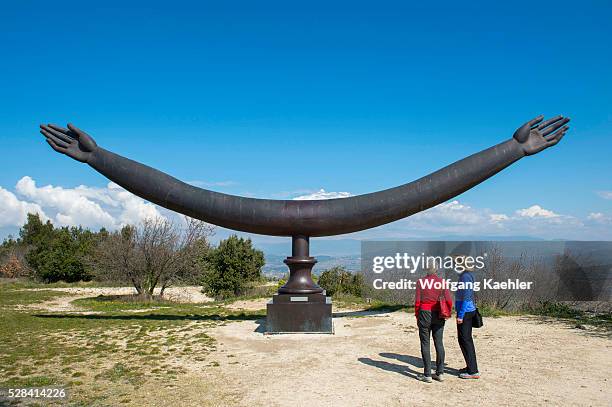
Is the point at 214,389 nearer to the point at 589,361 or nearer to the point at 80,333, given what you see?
the point at 80,333

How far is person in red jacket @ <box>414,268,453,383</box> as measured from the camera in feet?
20.1

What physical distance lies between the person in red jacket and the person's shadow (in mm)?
343

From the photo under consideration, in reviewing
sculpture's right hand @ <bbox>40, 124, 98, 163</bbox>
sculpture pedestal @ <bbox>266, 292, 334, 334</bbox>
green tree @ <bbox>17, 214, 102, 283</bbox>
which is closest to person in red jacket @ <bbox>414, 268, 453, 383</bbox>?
sculpture pedestal @ <bbox>266, 292, 334, 334</bbox>

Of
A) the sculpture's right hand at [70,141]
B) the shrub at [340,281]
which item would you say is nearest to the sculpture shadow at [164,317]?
the sculpture's right hand at [70,141]

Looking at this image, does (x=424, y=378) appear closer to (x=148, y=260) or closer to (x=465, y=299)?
(x=465, y=299)

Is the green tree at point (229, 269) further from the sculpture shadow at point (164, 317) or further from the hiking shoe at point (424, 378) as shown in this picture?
the hiking shoe at point (424, 378)

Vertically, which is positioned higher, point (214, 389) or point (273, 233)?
point (273, 233)

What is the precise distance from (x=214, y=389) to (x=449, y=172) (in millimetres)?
6699

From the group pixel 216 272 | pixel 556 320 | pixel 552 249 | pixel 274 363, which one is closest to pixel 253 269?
pixel 216 272

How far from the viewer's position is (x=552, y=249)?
17047 mm

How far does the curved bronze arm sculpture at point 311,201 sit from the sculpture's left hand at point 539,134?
0.02 m

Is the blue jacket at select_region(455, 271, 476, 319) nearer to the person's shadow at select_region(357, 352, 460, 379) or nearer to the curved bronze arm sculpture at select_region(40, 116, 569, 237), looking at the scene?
the person's shadow at select_region(357, 352, 460, 379)

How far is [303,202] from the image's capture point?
990cm

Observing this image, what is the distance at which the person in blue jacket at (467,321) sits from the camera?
621 centimetres
